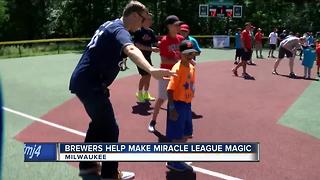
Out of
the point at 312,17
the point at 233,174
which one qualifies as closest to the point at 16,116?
the point at 233,174

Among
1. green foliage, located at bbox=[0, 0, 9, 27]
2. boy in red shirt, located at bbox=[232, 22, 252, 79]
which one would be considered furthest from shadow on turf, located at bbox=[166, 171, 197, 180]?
green foliage, located at bbox=[0, 0, 9, 27]

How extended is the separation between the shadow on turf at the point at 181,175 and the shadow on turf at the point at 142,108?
3.64 m

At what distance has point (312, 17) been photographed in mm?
39656

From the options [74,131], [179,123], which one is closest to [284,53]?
[74,131]

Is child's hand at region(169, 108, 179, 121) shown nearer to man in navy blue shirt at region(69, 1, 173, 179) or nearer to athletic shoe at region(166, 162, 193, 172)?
athletic shoe at region(166, 162, 193, 172)

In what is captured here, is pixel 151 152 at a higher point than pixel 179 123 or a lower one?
higher

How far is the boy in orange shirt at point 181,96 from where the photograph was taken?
538 centimetres

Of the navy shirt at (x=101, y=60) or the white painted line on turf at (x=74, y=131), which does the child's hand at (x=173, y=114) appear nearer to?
the white painted line on turf at (x=74, y=131)

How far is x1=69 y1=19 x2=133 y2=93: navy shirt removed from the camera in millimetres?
4461

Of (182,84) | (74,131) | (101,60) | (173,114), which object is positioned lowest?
(74,131)

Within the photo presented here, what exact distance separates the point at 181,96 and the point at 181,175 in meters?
0.93

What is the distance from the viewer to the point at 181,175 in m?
5.35

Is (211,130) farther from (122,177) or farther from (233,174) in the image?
(122,177)

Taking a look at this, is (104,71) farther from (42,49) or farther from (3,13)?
(3,13)
